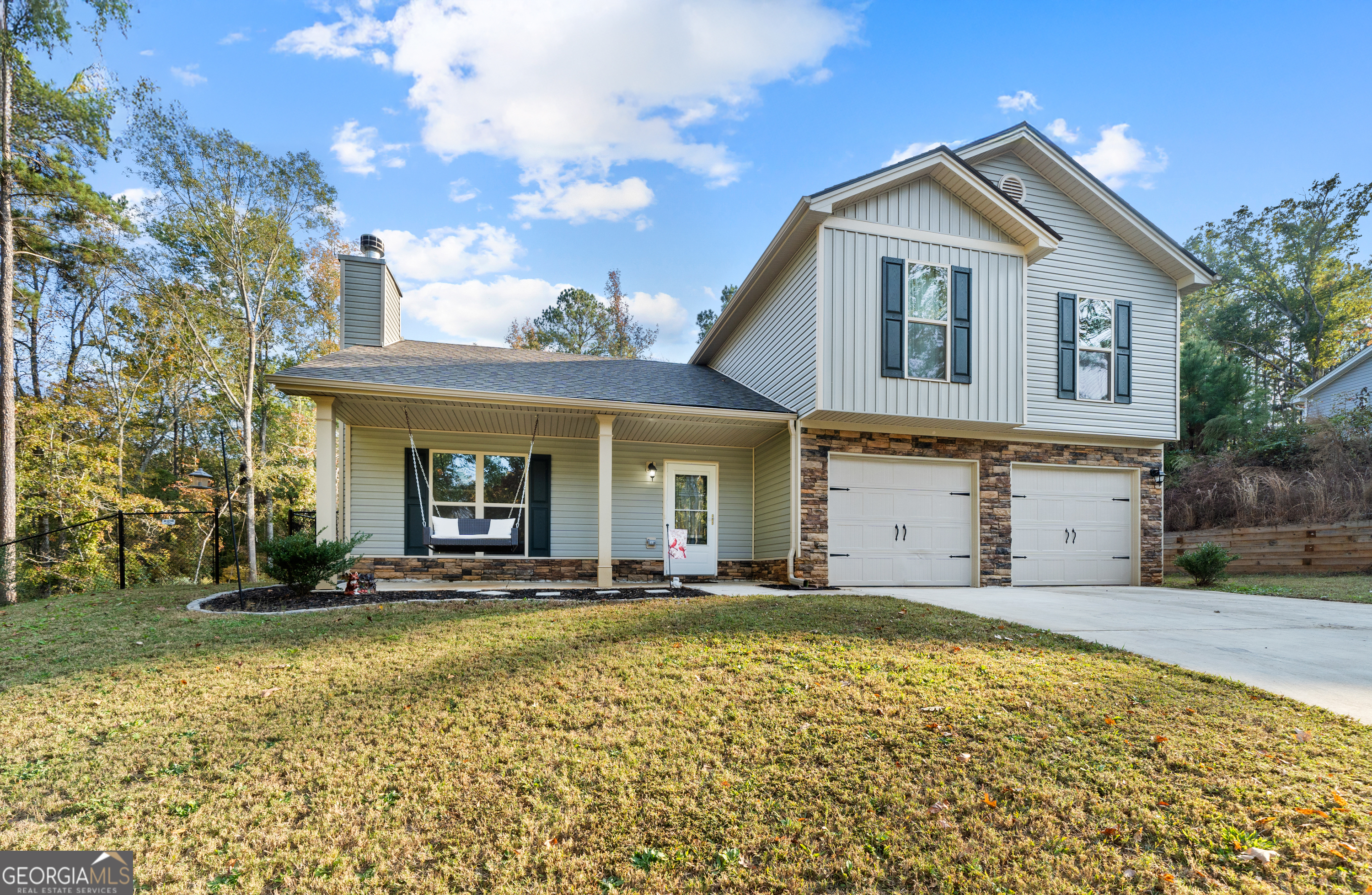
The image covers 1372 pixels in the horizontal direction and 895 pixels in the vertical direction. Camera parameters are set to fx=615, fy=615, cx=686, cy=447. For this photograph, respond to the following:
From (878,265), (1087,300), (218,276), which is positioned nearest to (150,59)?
(218,276)

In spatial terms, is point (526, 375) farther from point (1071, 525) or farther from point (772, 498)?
point (1071, 525)

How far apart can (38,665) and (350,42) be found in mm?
9411

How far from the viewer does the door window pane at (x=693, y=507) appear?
10.3m

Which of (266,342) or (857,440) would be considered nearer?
(857,440)

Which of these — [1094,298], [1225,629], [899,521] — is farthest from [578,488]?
[1094,298]

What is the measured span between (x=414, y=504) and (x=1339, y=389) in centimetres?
2336

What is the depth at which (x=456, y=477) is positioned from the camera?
963 centimetres

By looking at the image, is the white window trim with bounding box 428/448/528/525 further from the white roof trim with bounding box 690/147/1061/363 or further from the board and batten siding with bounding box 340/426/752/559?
the white roof trim with bounding box 690/147/1061/363

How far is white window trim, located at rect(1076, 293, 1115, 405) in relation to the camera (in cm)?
945

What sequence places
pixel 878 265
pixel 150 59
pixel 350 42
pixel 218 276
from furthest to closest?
1. pixel 218 276
2. pixel 150 59
3. pixel 350 42
4. pixel 878 265

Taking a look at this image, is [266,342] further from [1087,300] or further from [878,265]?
[1087,300]

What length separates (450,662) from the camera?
13.5 ft

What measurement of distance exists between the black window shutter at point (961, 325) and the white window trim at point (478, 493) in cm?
655

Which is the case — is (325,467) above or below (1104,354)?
below
